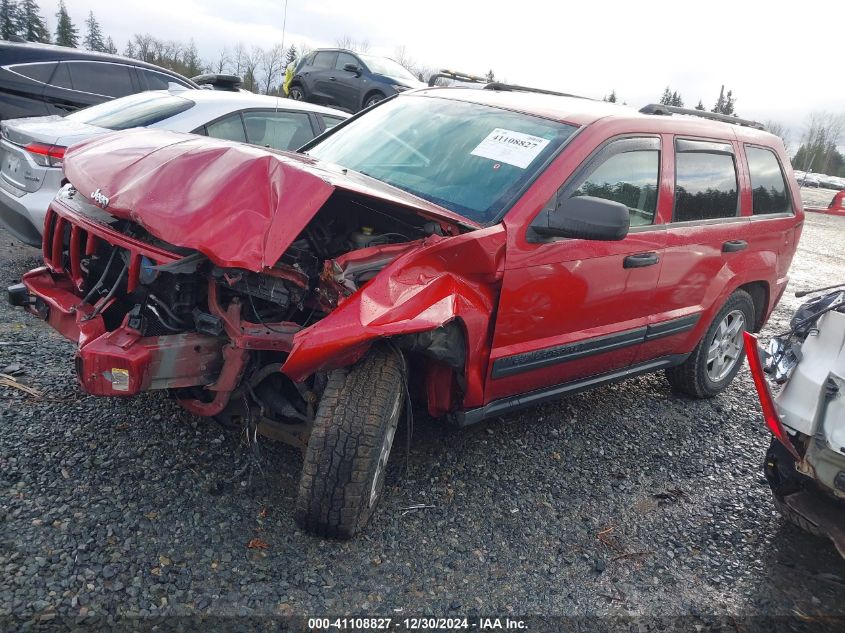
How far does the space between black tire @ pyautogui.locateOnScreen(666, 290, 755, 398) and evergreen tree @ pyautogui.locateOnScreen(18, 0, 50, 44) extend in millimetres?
54448

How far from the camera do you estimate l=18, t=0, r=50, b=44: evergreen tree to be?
4697 centimetres

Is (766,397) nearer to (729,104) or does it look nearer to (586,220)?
(586,220)

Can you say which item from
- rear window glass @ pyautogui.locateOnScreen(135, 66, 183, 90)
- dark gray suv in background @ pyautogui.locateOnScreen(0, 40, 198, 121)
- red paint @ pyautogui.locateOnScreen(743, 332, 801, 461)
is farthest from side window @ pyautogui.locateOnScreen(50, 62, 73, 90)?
red paint @ pyautogui.locateOnScreen(743, 332, 801, 461)

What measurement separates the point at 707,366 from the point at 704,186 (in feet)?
4.34

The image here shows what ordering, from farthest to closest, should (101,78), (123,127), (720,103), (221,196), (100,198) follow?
(720,103) → (101,78) → (123,127) → (100,198) → (221,196)

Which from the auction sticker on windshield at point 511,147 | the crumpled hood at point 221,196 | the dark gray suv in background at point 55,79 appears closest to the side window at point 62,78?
the dark gray suv in background at point 55,79

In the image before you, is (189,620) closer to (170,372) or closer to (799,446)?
(170,372)

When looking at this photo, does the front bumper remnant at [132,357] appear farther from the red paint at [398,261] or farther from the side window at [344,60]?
the side window at [344,60]

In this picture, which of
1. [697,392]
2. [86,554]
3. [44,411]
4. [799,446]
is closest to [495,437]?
[799,446]

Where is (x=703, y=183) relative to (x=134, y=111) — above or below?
above

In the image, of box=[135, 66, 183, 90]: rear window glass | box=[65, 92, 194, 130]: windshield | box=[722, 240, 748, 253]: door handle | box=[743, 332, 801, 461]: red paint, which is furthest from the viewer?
box=[135, 66, 183, 90]: rear window glass

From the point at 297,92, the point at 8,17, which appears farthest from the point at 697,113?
the point at 8,17

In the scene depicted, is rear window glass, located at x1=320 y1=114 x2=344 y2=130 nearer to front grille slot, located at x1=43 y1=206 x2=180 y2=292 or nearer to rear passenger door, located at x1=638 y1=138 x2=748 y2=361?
front grille slot, located at x1=43 y1=206 x2=180 y2=292

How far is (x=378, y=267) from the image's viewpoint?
102 inches
